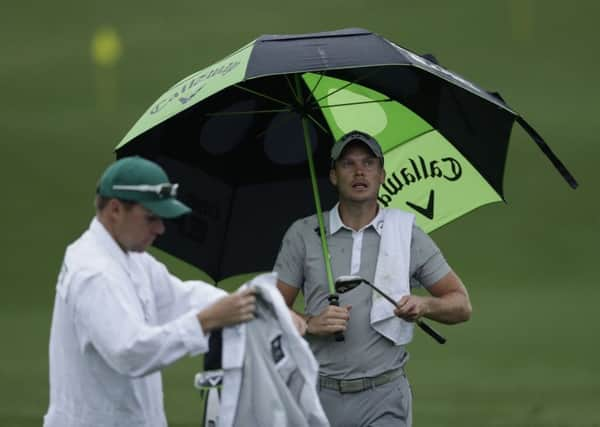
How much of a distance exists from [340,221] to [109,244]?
1273mm

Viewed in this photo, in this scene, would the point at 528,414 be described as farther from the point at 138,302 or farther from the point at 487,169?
the point at 138,302

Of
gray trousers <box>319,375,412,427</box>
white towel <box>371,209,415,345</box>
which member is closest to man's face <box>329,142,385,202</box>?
white towel <box>371,209,415,345</box>

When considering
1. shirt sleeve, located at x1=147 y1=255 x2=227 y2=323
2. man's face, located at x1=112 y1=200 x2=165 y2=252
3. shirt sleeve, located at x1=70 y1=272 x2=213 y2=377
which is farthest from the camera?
shirt sleeve, located at x1=147 y1=255 x2=227 y2=323

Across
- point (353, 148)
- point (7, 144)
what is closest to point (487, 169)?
point (353, 148)

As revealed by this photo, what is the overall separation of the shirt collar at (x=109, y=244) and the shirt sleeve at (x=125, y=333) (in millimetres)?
98

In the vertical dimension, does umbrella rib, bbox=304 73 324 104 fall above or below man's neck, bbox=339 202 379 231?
above

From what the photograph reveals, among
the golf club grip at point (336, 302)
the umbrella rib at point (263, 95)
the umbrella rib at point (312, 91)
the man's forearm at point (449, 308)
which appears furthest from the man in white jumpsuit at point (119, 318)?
the umbrella rib at point (312, 91)

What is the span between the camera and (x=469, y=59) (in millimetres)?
7008

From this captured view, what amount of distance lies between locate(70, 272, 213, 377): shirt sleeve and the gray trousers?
1.16 metres

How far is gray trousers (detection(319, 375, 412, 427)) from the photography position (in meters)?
4.46

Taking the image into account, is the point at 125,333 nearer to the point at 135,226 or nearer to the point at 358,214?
the point at 135,226

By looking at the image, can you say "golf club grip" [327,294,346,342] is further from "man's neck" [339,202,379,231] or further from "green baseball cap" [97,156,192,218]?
"green baseball cap" [97,156,192,218]

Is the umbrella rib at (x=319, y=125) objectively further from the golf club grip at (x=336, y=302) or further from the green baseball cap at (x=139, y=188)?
the green baseball cap at (x=139, y=188)

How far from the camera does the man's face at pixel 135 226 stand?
3457 millimetres
